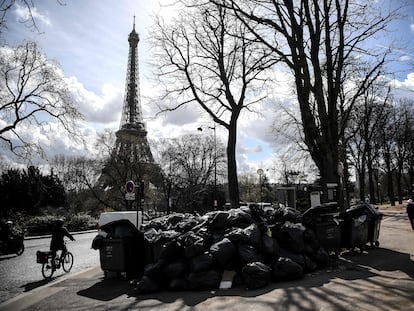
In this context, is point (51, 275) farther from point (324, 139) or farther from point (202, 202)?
point (202, 202)

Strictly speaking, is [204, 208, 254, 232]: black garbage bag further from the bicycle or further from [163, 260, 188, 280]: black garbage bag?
the bicycle

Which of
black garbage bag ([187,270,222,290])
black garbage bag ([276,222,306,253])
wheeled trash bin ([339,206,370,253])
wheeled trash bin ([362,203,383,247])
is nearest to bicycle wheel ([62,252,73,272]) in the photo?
black garbage bag ([187,270,222,290])

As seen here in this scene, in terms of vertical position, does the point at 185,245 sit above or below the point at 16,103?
Result: below

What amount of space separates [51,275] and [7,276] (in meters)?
1.46

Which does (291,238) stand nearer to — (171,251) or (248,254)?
(248,254)

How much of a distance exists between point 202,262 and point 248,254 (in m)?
0.92

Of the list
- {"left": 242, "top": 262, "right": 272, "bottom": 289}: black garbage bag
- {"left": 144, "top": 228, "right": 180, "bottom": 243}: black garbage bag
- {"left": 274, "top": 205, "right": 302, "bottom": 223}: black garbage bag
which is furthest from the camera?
{"left": 274, "top": 205, "right": 302, "bottom": 223}: black garbage bag

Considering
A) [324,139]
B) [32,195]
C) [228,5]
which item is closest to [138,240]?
[324,139]

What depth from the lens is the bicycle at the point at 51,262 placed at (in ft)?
35.4

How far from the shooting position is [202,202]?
49031 mm

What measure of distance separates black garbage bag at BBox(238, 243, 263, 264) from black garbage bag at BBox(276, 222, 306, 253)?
875 mm

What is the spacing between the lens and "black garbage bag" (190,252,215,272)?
7520mm

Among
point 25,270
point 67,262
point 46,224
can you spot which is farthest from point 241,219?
point 46,224

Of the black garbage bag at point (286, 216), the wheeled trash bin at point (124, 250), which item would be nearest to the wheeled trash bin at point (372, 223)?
the black garbage bag at point (286, 216)
